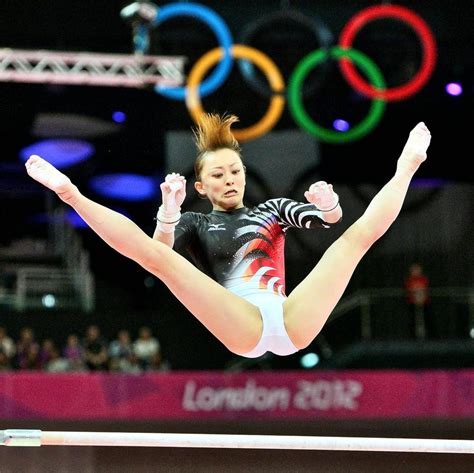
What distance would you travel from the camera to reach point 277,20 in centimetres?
1268

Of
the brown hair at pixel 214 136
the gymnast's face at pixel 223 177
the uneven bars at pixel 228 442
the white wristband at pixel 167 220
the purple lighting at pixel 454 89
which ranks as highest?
the purple lighting at pixel 454 89

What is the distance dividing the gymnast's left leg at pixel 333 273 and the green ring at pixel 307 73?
7519 mm

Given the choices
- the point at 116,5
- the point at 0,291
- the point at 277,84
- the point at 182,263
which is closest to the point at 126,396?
the point at 0,291

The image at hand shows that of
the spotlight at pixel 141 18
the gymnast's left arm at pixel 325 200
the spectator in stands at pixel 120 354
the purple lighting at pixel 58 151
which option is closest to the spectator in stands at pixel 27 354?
the spectator in stands at pixel 120 354

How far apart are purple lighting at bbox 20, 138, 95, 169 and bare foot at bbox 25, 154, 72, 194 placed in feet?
31.4

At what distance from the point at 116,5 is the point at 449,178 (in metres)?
5.86

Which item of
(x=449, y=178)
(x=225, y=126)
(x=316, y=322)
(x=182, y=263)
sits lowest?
(x=316, y=322)

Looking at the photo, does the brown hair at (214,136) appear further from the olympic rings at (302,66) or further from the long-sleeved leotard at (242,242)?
the olympic rings at (302,66)

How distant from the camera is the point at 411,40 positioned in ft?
42.9

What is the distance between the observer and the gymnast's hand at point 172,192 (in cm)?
433

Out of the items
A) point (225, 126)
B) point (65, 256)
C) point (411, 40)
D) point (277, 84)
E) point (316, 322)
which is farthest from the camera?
point (65, 256)

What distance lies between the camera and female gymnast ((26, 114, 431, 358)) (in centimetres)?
421

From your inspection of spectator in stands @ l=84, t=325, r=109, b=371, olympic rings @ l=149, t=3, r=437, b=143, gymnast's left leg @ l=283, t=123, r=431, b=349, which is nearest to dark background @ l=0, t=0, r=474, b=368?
olympic rings @ l=149, t=3, r=437, b=143

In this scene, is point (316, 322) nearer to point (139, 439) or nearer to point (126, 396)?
point (139, 439)
